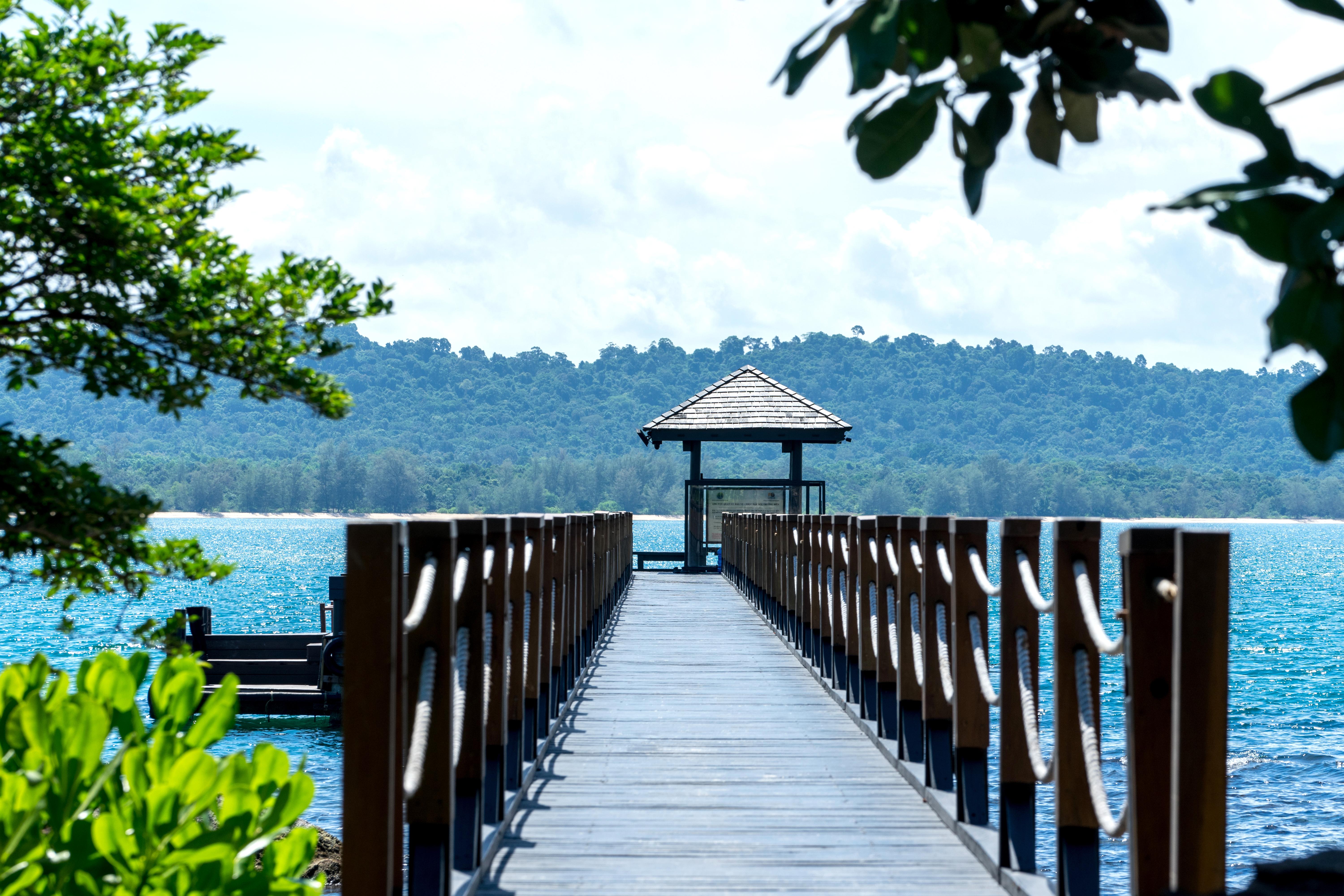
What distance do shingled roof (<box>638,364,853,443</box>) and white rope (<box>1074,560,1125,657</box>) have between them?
2014 centimetres

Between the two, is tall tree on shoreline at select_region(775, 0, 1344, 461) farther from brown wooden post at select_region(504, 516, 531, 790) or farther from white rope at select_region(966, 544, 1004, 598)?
brown wooden post at select_region(504, 516, 531, 790)

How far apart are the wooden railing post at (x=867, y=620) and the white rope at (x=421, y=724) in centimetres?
389

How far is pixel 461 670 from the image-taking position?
411 cm

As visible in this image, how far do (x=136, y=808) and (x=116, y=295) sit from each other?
10.4 ft

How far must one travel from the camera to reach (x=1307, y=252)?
5.53ft

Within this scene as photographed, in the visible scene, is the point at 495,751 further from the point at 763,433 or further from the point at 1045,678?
the point at 1045,678

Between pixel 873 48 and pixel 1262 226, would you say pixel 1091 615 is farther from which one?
pixel 873 48

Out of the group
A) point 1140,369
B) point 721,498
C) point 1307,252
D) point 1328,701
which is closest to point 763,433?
point 721,498

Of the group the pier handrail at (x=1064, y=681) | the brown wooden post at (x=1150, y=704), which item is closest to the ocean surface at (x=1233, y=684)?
the brown wooden post at (x=1150, y=704)

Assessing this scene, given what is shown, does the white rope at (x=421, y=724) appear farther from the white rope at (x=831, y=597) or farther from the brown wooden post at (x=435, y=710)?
the white rope at (x=831, y=597)

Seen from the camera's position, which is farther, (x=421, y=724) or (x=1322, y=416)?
(x=421, y=724)

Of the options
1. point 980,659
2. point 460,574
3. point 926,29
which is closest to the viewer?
point 926,29

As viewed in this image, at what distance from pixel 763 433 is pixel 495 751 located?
20.7 m

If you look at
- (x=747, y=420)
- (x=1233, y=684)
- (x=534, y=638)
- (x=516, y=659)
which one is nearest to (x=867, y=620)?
(x=534, y=638)
